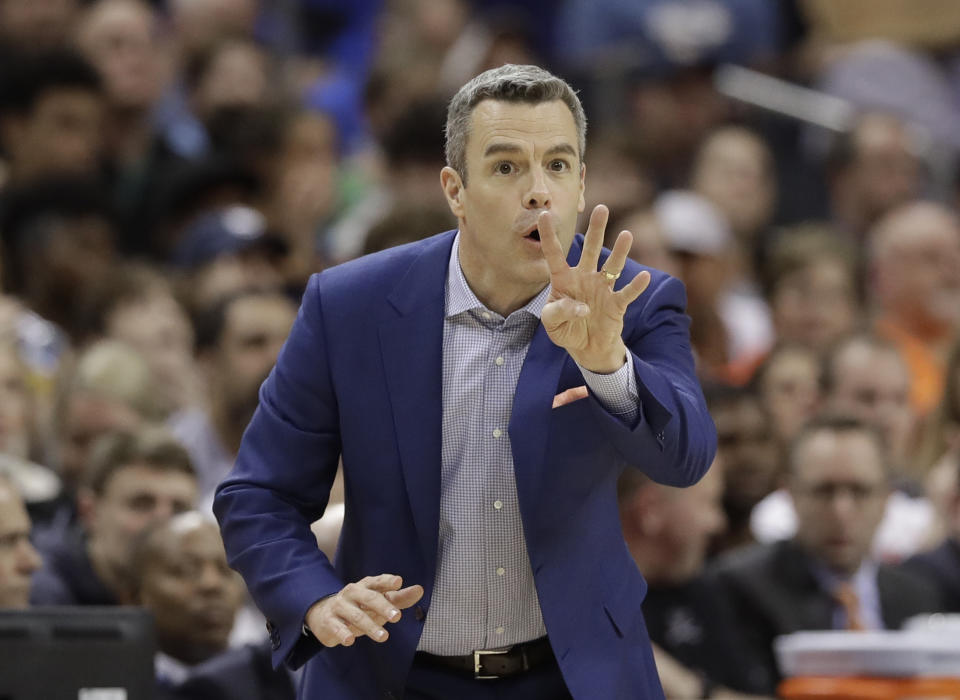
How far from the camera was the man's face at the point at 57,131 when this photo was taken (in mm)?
8406

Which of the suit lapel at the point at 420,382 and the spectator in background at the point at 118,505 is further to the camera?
the spectator in background at the point at 118,505

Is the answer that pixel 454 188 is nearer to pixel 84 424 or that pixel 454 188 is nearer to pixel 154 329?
pixel 84 424

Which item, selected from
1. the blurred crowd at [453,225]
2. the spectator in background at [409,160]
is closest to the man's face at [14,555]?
the blurred crowd at [453,225]

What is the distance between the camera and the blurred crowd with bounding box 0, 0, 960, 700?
19.3ft

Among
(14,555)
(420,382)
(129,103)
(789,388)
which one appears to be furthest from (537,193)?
(129,103)

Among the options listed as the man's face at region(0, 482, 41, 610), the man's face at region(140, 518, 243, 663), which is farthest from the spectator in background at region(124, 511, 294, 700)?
the man's face at region(0, 482, 41, 610)

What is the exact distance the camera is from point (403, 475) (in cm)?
335

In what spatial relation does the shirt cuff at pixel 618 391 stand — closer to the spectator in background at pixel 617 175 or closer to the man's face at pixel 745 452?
the man's face at pixel 745 452

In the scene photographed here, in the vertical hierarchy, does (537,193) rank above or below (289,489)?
above

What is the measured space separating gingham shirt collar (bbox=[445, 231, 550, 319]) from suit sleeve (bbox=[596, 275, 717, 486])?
0.18 m

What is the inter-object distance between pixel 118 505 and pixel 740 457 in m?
2.53

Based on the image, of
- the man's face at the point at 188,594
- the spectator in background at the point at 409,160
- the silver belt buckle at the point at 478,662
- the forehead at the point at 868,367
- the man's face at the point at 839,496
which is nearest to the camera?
the silver belt buckle at the point at 478,662

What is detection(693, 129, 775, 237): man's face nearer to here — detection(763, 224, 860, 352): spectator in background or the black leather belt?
detection(763, 224, 860, 352): spectator in background

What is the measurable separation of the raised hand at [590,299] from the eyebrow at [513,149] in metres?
0.23
